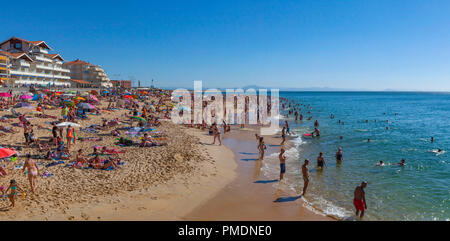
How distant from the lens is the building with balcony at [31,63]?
132 ft

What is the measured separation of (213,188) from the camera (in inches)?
386

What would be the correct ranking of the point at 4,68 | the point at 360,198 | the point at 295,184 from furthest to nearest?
the point at 4,68
the point at 295,184
the point at 360,198

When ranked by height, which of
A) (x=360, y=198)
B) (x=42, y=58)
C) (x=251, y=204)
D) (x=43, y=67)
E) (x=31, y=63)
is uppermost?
(x=42, y=58)

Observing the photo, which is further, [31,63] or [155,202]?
[31,63]

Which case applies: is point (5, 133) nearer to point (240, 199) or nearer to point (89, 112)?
point (89, 112)

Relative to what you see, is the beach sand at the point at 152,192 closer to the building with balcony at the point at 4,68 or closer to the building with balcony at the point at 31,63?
the building with balcony at the point at 4,68

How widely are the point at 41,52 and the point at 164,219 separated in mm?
54184

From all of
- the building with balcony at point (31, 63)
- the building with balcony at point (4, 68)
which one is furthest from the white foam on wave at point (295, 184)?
the building with balcony at point (31, 63)

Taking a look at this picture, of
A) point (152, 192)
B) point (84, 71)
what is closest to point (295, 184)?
point (152, 192)

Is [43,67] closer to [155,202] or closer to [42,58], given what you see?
[42,58]

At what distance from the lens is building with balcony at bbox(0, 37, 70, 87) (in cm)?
4021

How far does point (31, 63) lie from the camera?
44.0 m

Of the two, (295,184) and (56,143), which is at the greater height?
(56,143)

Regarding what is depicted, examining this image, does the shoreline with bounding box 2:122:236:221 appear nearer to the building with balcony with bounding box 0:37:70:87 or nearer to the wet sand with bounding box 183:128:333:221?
the wet sand with bounding box 183:128:333:221
